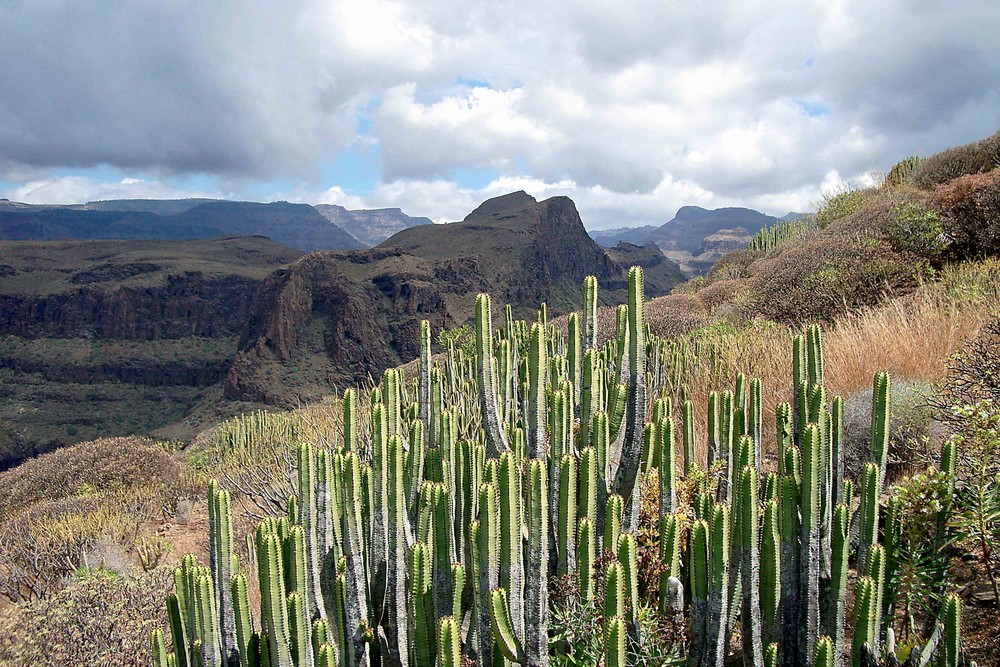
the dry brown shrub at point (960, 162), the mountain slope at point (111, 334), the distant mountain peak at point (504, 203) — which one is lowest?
the mountain slope at point (111, 334)

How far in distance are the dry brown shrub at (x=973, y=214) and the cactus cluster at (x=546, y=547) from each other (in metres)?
7.61

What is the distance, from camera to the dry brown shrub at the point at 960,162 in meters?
14.0

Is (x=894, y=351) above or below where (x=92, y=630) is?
above

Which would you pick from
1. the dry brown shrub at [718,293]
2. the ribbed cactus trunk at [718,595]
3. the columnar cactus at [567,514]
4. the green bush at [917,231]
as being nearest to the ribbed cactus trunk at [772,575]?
the ribbed cactus trunk at [718,595]

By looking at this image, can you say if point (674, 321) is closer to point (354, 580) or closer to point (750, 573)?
point (750, 573)

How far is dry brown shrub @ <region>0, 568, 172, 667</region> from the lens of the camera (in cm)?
423

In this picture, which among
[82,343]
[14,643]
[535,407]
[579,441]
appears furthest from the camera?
[82,343]

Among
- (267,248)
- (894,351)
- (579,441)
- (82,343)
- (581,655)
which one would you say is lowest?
(82,343)

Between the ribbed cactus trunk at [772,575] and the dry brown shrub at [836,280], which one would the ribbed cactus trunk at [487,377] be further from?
the dry brown shrub at [836,280]

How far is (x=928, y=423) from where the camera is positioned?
3768 millimetres

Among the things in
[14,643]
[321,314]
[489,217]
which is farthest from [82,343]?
[14,643]

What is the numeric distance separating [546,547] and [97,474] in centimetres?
1081

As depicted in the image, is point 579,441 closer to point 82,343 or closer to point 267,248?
point 82,343

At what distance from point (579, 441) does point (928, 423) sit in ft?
6.95
